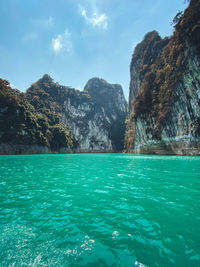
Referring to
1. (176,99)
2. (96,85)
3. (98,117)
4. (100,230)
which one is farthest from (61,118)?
(100,230)

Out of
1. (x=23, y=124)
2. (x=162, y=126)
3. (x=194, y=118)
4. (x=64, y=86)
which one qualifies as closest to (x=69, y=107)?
(x=64, y=86)

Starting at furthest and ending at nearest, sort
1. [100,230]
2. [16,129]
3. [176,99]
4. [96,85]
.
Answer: [96,85] < [16,129] < [176,99] < [100,230]

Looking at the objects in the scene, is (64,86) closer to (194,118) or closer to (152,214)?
(194,118)

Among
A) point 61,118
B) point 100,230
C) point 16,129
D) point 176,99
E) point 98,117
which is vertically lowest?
point 100,230

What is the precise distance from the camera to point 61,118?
286ft

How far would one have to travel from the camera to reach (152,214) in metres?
3.59

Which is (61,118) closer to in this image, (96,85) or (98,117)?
(98,117)

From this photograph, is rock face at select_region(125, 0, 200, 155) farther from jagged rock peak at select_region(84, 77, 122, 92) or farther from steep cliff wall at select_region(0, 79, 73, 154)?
jagged rock peak at select_region(84, 77, 122, 92)

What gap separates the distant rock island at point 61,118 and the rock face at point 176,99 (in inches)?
1617

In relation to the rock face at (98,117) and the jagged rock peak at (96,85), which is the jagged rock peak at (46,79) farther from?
the jagged rock peak at (96,85)

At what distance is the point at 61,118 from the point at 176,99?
73.3 meters

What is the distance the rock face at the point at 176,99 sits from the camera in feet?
76.9

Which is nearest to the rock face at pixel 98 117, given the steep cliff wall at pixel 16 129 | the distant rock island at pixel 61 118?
the distant rock island at pixel 61 118

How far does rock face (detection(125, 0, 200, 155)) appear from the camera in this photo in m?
23.5
